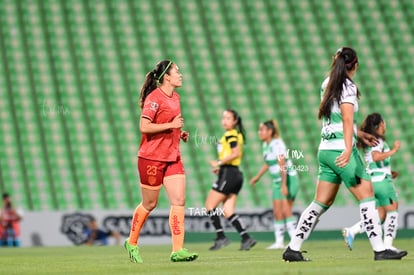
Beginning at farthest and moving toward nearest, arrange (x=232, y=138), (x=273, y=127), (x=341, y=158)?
(x=273, y=127) → (x=232, y=138) → (x=341, y=158)

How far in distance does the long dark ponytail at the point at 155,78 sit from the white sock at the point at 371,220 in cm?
267

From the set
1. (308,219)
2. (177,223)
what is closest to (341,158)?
(308,219)

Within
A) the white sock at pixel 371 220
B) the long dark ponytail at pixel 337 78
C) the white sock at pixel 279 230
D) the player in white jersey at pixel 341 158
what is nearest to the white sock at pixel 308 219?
the player in white jersey at pixel 341 158

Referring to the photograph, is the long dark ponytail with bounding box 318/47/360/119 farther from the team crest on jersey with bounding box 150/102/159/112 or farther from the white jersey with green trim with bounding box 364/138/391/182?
the white jersey with green trim with bounding box 364/138/391/182

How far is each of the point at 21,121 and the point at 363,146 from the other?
1494cm

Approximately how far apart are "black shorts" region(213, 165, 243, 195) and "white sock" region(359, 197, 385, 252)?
6.42 meters

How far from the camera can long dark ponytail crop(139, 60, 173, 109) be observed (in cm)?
1098

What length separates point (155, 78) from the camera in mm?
11023

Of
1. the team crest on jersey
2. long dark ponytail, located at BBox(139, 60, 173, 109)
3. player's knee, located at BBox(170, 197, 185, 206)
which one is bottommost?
player's knee, located at BBox(170, 197, 185, 206)

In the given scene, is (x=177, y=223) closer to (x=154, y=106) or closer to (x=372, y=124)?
(x=154, y=106)

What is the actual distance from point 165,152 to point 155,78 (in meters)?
0.83

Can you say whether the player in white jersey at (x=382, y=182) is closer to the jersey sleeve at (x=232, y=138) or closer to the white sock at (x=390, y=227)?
the white sock at (x=390, y=227)

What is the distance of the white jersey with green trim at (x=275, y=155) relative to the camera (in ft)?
55.9

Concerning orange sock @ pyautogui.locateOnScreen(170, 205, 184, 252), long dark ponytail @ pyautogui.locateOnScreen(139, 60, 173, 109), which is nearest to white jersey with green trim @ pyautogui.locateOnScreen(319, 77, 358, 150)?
orange sock @ pyautogui.locateOnScreen(170, 205, 184, 252)
